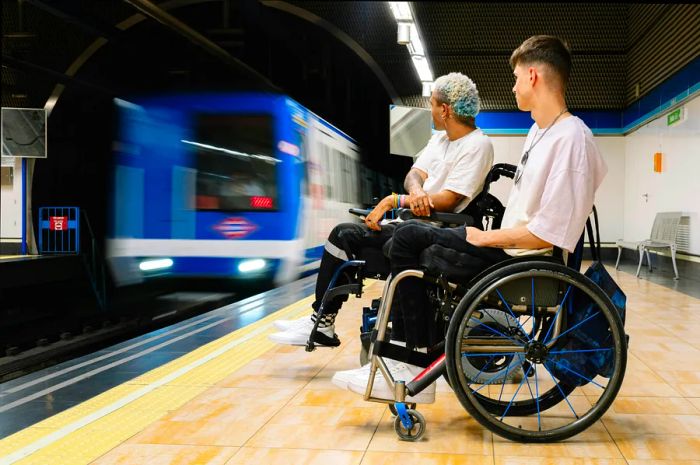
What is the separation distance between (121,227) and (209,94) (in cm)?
184

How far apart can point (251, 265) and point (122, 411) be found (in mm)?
5253

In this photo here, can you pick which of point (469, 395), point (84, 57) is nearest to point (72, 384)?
point (469, 395)

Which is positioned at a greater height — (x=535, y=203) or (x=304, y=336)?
(x=535, y=203)

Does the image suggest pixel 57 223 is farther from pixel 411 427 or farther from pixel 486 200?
pixel 411 427

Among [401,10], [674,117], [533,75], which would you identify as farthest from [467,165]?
[674,117]

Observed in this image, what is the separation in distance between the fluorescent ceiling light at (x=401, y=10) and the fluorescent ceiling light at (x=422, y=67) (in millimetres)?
1696

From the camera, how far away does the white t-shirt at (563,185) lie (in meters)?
2.10

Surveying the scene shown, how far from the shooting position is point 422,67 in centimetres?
1084

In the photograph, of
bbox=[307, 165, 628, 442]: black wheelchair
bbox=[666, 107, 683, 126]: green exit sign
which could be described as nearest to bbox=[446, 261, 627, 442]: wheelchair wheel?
bbox=[307, 165, 628, 442]: black wheelchair

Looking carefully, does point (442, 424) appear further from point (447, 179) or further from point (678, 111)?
point (678, 111)

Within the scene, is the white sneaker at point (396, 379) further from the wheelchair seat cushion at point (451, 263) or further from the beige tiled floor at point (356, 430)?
the wheelchair seat cushion at point (451, 263)

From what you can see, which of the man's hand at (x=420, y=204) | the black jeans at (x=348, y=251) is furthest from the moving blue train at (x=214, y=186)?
the man's hand at (x=420, y=204)

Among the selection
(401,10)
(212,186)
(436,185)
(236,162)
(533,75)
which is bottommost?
(436,185)

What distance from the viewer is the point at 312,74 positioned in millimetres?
11344
